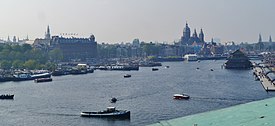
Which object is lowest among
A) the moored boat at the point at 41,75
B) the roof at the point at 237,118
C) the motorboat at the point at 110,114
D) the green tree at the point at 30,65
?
the motorboat at the point at 110,114

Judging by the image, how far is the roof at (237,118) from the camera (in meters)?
9.02

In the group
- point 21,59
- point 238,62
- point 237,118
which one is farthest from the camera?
point 238,62

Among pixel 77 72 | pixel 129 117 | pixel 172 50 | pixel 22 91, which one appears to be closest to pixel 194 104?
pixel 129 117

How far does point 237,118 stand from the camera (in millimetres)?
9547

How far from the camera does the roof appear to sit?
29.6 feet

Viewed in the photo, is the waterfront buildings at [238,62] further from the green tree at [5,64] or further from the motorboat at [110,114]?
the motorboat at [110,114]

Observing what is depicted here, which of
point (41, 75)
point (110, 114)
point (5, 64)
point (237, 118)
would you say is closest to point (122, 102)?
point (110, 114)

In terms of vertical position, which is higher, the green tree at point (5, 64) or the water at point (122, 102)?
the green tree at point (5, 64)

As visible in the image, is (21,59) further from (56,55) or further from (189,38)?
(189,38)

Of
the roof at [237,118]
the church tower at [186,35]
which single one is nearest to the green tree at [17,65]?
the roof at [237,118]

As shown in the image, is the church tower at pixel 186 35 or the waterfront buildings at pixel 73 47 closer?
the waterfront buildings at pixel 73 47

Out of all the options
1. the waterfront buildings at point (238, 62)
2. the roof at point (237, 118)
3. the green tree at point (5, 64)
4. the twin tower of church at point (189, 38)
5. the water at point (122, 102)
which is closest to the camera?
the roof at point (237, 118)

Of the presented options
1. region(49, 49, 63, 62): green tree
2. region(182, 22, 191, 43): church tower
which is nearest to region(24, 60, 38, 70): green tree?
region(49, 49, 63, 62): green tree

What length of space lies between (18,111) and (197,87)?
37.6ft
